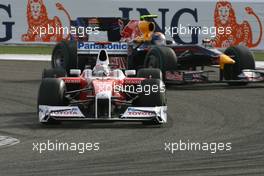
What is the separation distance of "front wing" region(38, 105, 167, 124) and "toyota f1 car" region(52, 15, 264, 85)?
5.68m

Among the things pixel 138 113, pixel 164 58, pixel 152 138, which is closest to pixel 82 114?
pixel 138 113

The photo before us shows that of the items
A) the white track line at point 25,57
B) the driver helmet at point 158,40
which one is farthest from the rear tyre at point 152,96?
the white track line at point 25,57

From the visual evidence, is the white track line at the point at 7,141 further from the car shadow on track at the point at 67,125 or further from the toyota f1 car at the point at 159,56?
the toyota f1 car at the point at 159,56

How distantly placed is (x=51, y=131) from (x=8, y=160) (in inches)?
97.4

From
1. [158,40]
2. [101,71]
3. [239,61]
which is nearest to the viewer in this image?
[101,71]

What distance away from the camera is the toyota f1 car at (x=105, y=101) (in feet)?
41.7

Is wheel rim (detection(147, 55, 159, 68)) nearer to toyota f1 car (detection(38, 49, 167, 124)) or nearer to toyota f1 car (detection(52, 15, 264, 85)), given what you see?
toyota f1 car (detection(52, 15, 264, 85))

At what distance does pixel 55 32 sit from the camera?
3158 cm

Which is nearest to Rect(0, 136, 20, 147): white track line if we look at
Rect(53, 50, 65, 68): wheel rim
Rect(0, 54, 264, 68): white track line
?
Rect(53, 50, 65, 68): wheel rim

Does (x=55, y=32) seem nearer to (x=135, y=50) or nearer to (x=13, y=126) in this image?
(x=135, y=50)

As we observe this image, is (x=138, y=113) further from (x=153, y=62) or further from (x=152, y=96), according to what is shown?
(x=153, y=62)

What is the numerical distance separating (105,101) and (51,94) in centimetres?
83

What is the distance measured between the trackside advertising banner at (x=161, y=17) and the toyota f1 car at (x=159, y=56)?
9557 mm

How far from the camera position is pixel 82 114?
12.7 metres
